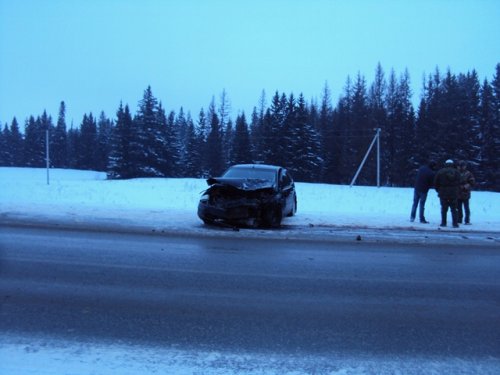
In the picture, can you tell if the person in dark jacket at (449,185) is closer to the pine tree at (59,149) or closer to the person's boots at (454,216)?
the person's boots at (454,216)

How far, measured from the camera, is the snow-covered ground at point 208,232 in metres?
3.86

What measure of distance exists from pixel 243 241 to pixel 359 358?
6450mm

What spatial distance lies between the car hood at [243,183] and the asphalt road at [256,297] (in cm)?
231

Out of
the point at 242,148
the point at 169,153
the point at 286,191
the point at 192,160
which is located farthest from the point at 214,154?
the point at 286,191

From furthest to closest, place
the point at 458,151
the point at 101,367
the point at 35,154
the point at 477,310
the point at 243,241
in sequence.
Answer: the point at 35,154 < the point at 458,151 < the point at 243,241 < the point at 477,310 < the point at 101,367

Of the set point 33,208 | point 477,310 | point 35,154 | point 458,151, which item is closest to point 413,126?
point 458,151

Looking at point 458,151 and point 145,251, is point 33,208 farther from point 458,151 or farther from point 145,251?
point 458,151

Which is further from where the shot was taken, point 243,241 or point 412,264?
point 243,241

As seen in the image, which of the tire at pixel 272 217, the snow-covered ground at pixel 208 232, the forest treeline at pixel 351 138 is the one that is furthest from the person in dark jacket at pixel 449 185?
the forest treeline at pixel 351 138

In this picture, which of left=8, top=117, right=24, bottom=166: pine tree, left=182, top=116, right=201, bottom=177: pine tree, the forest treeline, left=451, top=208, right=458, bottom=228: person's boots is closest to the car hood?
left=451, top=208, right=458, bottom=228: person's boots

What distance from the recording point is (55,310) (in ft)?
17.2

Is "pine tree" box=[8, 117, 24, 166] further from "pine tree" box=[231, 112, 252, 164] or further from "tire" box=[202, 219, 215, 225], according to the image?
"tire" box=[202, 219, 215, 225]

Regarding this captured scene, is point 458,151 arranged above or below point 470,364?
above

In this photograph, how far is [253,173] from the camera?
42.3 feet
